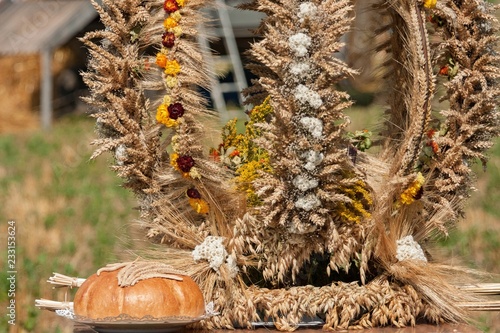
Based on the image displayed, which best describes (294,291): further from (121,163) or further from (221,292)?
(121,163)

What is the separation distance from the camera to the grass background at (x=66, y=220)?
530cm

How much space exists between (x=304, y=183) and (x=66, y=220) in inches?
169

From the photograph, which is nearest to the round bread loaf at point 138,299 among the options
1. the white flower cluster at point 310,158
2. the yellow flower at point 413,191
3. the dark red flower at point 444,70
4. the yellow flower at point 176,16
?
the white flower cluster at point 310,158

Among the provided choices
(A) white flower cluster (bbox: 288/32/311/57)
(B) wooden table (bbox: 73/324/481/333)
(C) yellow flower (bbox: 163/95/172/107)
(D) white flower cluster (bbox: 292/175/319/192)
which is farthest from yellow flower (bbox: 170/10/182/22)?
(B) wooden table (bbox: 73/324/481/333)

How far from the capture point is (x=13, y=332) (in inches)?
186

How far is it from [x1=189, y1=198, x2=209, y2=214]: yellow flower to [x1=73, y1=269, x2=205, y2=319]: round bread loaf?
0.37 m

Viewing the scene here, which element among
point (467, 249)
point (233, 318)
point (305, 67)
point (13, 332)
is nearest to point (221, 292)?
point (233, 318)

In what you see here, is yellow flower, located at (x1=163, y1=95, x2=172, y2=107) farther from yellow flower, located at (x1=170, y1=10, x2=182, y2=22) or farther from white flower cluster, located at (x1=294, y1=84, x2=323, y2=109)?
white flower cluster, located at (x1=294, y1=84, x2=323, y2=109)

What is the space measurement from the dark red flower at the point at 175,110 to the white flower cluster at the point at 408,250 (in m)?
0.93

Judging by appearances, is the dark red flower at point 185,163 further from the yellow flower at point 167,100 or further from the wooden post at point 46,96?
the wooden post at point 46,96

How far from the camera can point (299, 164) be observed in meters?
3.02

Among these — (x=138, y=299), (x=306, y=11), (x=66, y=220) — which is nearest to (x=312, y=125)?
(x=306, y=11)

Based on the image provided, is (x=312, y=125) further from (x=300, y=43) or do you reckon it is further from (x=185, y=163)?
(x=185, y=163)

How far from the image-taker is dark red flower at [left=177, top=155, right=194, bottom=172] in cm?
316
